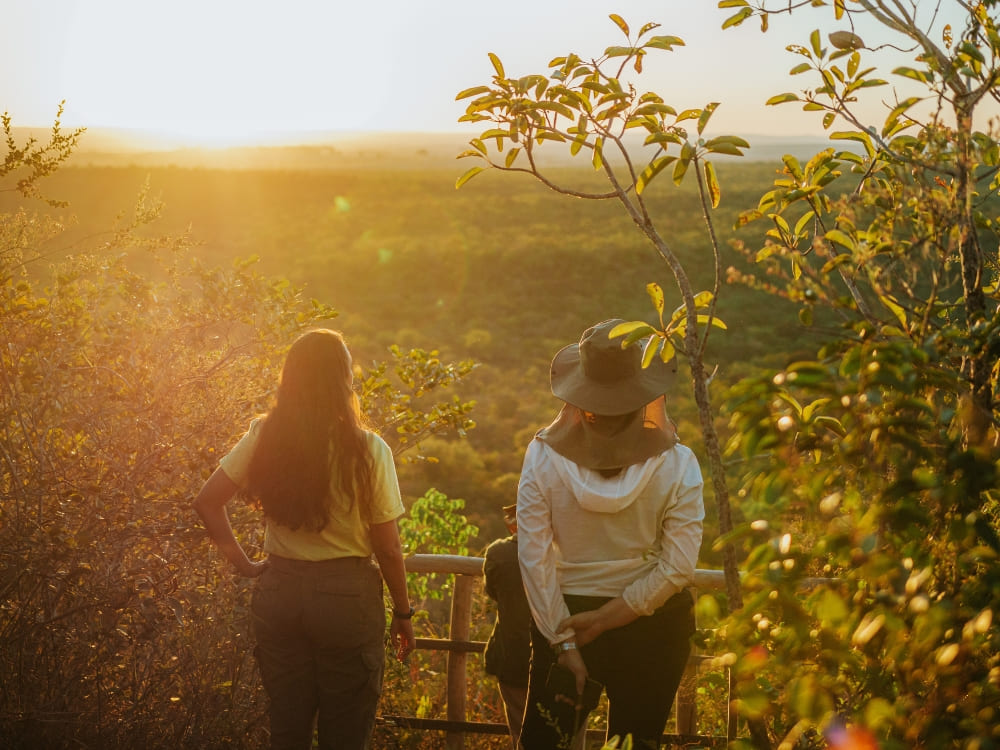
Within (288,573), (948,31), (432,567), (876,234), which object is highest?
(948,31)

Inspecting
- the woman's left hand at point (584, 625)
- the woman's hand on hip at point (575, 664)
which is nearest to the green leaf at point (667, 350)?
the woman's left hand at point (584, 625)

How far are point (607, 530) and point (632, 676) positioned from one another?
414 mm

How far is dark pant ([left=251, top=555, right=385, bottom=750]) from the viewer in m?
2.58

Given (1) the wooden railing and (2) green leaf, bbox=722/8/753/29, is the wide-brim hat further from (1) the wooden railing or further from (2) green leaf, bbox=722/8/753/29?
(1) the wooden railing

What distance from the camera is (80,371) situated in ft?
11.4

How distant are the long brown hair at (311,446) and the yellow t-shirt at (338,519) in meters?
0.03

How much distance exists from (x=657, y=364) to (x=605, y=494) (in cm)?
40

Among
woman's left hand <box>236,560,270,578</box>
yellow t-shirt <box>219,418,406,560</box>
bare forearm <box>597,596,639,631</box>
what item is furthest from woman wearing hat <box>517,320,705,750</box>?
woman's left hand <box>236,560,270,578</box>

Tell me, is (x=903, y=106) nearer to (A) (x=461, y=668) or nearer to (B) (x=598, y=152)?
(B) (x=598, y=152)

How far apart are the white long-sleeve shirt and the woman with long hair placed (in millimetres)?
446

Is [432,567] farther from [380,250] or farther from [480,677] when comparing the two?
[380,250]

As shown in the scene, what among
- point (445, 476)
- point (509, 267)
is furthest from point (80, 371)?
point (509, 267)

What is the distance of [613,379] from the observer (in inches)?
98.6

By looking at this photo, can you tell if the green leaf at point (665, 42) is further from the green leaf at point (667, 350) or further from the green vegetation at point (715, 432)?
the green leaf at point (667, 350)
